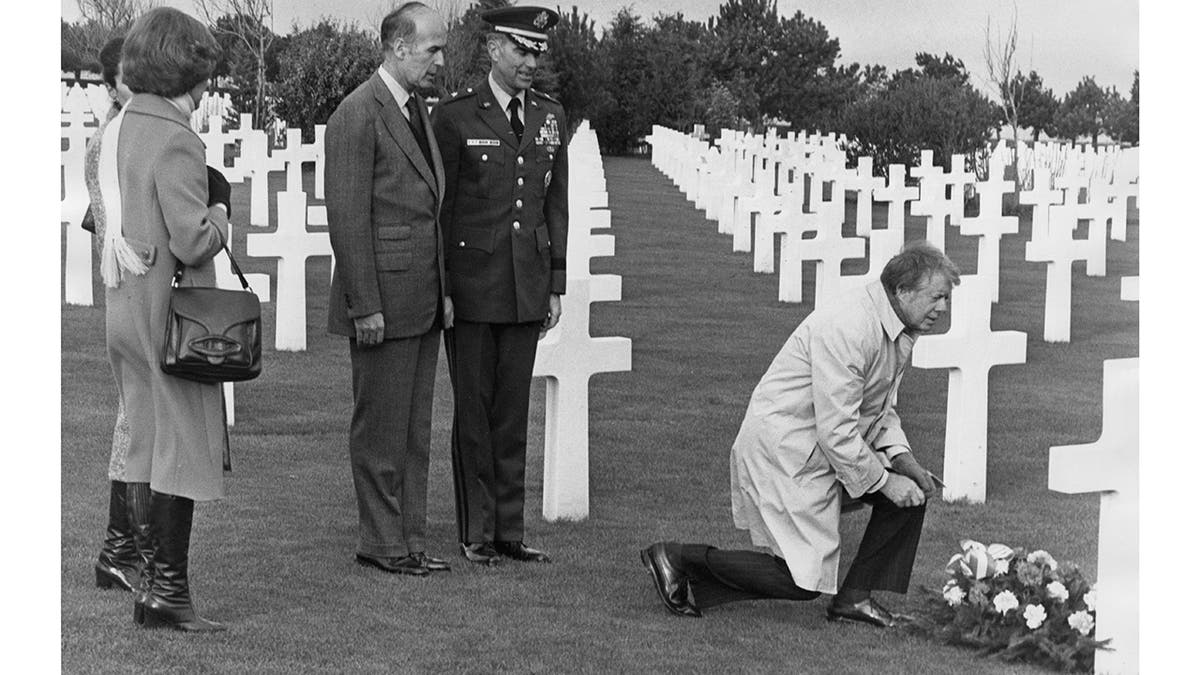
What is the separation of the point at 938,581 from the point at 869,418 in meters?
0.80

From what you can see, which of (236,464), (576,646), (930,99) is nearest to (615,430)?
(236,464)

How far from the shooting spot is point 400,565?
19.4 ft

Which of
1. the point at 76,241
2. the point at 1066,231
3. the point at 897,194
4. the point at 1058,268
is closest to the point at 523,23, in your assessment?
the point at 76,241

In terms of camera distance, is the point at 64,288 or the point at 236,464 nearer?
the point at 236,464

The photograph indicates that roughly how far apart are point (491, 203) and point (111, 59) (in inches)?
49.8

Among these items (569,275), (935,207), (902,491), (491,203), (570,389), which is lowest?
(902,491)

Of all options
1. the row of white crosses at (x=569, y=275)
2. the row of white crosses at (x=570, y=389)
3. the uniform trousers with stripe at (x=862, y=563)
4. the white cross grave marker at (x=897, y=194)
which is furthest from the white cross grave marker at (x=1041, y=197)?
the uniform trousers with stripe at (x=862, y=563)

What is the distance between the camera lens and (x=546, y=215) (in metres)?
6.28

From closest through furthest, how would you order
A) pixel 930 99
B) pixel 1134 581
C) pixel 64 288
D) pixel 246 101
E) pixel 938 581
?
pixel 1134 581
pixel 938 581
pixel 64 288
pixel 246 101
pixel 930 99

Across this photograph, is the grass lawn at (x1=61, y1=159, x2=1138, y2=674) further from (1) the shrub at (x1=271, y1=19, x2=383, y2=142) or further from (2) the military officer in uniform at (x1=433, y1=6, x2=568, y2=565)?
(1) the shrub at (x1=271, y1=19, x2=383, y2=142)

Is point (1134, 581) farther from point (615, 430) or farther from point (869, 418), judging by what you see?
point (615, 430)

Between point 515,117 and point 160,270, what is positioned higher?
point 515,117

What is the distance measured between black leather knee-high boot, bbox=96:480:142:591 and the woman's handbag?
742mm

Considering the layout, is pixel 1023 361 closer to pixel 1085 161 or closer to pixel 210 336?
pixel 210 336
